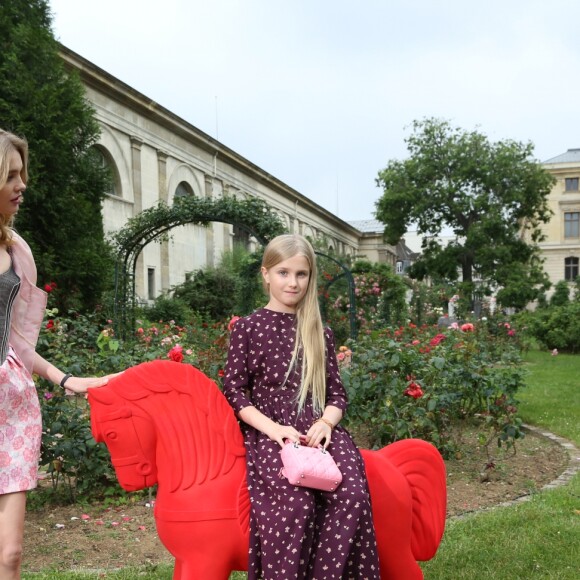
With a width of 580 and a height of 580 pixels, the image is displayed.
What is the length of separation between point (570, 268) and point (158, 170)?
4462cm

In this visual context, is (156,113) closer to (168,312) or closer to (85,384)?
(168,312)

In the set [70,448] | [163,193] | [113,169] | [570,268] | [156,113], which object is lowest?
[70,448]

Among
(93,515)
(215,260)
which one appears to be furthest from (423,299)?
(93,515)

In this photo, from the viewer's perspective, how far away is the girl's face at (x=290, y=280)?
8.61 feet

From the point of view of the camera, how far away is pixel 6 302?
7.47 feet

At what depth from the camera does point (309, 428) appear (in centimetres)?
247

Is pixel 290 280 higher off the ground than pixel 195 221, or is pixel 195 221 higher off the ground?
pixel 195 221

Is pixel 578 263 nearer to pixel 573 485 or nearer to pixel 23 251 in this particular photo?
pixel 573 485

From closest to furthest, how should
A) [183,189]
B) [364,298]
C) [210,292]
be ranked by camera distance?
[364,298] < [210,292] < [183,189]

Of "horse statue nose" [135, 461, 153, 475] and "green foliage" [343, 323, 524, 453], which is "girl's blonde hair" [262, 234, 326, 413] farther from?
"green foliage" [343, 323, 524, 453]

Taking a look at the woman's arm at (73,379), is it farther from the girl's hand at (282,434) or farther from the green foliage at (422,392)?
the green foliage at (422,392)

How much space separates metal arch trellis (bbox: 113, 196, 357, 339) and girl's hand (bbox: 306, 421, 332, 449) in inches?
309

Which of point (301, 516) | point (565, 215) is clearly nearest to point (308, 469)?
point (301, 516)

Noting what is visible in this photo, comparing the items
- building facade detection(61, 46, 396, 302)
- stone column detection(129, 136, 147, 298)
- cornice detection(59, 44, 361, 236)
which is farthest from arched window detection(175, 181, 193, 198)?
stone column detection(129, 136, 147, 298)
